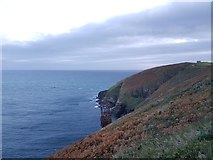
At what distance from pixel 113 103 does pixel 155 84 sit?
14.7 meters

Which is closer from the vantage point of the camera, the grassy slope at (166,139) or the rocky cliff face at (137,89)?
the grassy slope at (166,139)

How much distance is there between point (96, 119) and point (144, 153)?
6237cm

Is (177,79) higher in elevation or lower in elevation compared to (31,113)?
higher

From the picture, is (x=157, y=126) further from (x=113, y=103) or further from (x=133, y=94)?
(x=113, y=103)

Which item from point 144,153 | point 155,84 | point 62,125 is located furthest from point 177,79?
point 144,153

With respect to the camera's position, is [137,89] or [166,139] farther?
[137,89]

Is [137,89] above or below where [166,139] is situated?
below

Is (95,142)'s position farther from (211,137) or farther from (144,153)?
(211,137)

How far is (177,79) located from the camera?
7100cm

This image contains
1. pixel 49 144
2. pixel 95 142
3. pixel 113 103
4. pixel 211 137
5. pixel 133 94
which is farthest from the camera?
pixel 113 103

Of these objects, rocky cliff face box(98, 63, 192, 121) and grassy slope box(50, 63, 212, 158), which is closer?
grassy slope box(50, 63, 212, 158)

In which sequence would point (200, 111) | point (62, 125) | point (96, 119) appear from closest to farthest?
point (200, 111) → point (62, 125) → point (96, 119)

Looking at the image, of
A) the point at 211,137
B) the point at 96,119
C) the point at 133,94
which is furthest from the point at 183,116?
the point at 133,94

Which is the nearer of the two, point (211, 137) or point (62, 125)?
point (211, 137)
